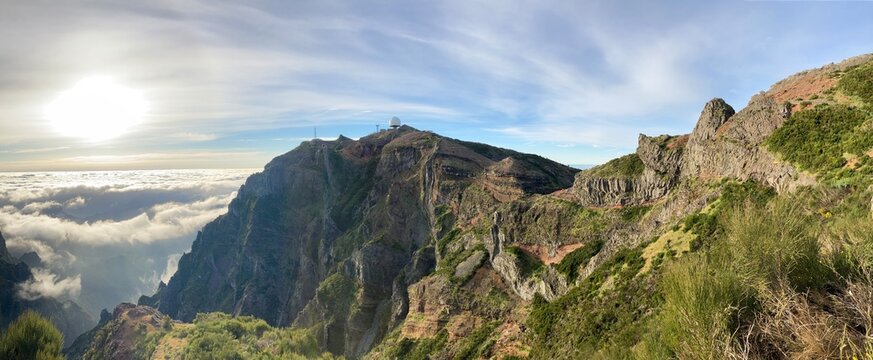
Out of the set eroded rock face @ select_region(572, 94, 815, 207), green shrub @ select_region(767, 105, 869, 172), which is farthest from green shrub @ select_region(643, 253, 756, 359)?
green shrub @ select_region(767, 105, 869, 172)

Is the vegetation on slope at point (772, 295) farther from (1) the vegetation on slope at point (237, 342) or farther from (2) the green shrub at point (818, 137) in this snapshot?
(1) the vegetation on slope at point (237, 342)

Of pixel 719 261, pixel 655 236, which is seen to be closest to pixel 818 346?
pixel 719 261

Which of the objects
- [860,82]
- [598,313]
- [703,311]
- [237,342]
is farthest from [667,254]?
[237,342]

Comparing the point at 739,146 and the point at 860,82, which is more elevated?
the point at 860,82

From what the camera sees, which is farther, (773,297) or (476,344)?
(476,344)

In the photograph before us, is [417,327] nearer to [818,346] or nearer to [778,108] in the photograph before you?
[778,108]

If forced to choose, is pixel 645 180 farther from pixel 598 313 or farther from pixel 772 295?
pixel 772 295
